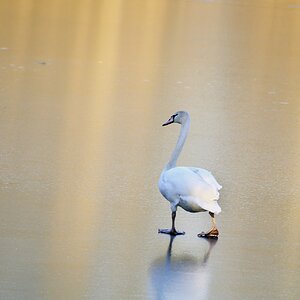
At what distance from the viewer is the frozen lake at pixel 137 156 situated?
7504 mm

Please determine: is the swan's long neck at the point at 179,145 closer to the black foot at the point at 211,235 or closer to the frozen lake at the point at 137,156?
the frozen lake at the point at 137,156

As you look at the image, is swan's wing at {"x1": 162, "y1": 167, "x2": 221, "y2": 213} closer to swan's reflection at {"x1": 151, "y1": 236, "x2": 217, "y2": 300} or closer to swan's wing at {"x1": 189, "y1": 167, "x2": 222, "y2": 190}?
swan's wing at {"x1": 189, "y1": 167, "x2": 222, "y2": 190}

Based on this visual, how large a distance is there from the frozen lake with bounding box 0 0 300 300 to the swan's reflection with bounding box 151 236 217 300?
15mm

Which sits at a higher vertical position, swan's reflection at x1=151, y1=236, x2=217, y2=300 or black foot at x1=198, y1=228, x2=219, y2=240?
swan's reflection at x1=151, y1=236, x2=217, y2=300

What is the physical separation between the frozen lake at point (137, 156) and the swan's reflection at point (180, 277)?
2 centimetres

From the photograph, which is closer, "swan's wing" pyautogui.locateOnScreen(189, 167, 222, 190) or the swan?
the swan

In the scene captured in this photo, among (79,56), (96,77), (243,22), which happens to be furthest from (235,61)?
(243,22)

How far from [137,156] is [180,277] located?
4254mm

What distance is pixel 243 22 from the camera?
26.6 metres

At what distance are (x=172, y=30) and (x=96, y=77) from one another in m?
7.09

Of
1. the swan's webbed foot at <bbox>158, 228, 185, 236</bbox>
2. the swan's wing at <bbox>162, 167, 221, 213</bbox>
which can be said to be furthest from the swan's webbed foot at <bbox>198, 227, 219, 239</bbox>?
the swan's wing at <bbox>162, 167, 221, 213</bbox>

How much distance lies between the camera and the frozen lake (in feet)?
24.6

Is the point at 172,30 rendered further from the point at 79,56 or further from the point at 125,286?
the point at 125,286

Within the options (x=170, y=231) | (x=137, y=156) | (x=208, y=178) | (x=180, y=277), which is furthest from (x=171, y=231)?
(x=137, y=156)
